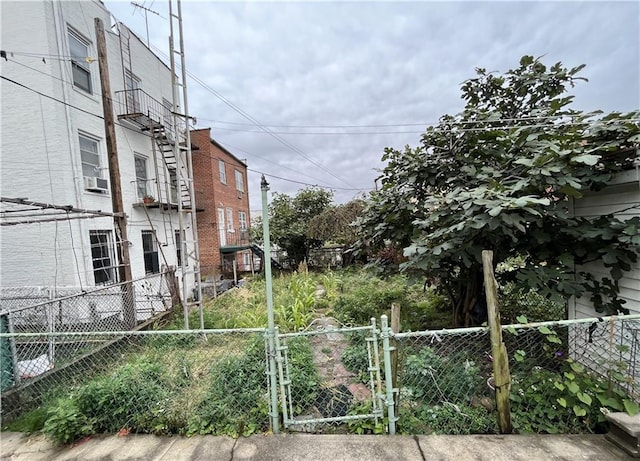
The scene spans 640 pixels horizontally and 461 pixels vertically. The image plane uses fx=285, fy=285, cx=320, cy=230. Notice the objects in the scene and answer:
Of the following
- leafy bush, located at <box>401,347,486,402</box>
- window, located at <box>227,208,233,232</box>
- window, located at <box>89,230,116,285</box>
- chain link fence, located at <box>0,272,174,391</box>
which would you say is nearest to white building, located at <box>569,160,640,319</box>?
leafy bush, located at <box>401,347,486,402</box>

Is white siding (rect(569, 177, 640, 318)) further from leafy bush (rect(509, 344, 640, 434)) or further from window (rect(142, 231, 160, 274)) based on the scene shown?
window (rect(142, 231, 160, 274))

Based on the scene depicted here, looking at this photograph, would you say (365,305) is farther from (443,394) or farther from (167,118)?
(167,118)

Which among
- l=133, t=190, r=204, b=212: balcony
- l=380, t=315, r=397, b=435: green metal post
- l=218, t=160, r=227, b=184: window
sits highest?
l=218, t=160, r=227, b=184: window

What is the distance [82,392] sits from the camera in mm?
2842

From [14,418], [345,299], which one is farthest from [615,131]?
[14,418]

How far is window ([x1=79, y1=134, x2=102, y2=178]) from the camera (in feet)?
25.3

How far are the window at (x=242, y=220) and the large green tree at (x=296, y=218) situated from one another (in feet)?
10.2

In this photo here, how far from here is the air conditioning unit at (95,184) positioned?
7680mm

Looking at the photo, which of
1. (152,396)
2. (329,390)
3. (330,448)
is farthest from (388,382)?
(152,396)

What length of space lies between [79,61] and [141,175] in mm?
3543

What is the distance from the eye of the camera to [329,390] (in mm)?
3223

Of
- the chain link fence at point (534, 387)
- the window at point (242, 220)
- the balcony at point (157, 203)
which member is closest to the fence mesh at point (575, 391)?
the chain link fence at point (534, 387)

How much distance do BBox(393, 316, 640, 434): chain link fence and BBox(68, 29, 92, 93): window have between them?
1009 cm

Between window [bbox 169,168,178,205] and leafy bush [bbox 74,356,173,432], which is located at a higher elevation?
window [bbox 169,168,178,205]
